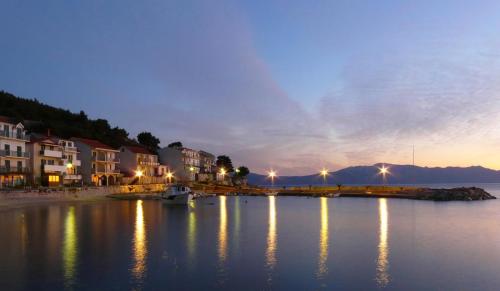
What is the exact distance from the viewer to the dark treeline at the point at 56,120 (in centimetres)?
12694

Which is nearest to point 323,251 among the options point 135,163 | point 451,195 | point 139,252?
point 139,252

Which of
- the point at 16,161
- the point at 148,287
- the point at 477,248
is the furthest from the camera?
the point at 16,161

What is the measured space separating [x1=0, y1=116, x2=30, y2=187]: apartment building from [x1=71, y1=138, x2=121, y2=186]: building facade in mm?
19853

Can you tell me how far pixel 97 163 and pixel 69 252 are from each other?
245 ft

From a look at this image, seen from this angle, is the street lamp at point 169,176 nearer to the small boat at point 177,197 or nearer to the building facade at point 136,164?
the building facade at point 136,164

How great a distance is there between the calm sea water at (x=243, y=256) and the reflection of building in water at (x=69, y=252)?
7cm

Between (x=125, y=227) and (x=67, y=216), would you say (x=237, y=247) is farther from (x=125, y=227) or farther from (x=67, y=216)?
(x=67, y=216)

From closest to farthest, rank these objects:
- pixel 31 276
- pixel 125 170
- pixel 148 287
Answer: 1. pixel 148 287
2. pixel 31 276
3. pixel 125 170

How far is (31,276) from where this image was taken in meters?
22.5

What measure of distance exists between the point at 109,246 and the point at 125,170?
88574 millimetres

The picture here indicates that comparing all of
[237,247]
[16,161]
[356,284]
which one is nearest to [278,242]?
[237,247]

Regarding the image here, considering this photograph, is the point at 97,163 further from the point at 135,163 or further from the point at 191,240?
the point at 191,240

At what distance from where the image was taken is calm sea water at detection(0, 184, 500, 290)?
22000 mm

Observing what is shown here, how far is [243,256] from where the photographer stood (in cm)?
2872
